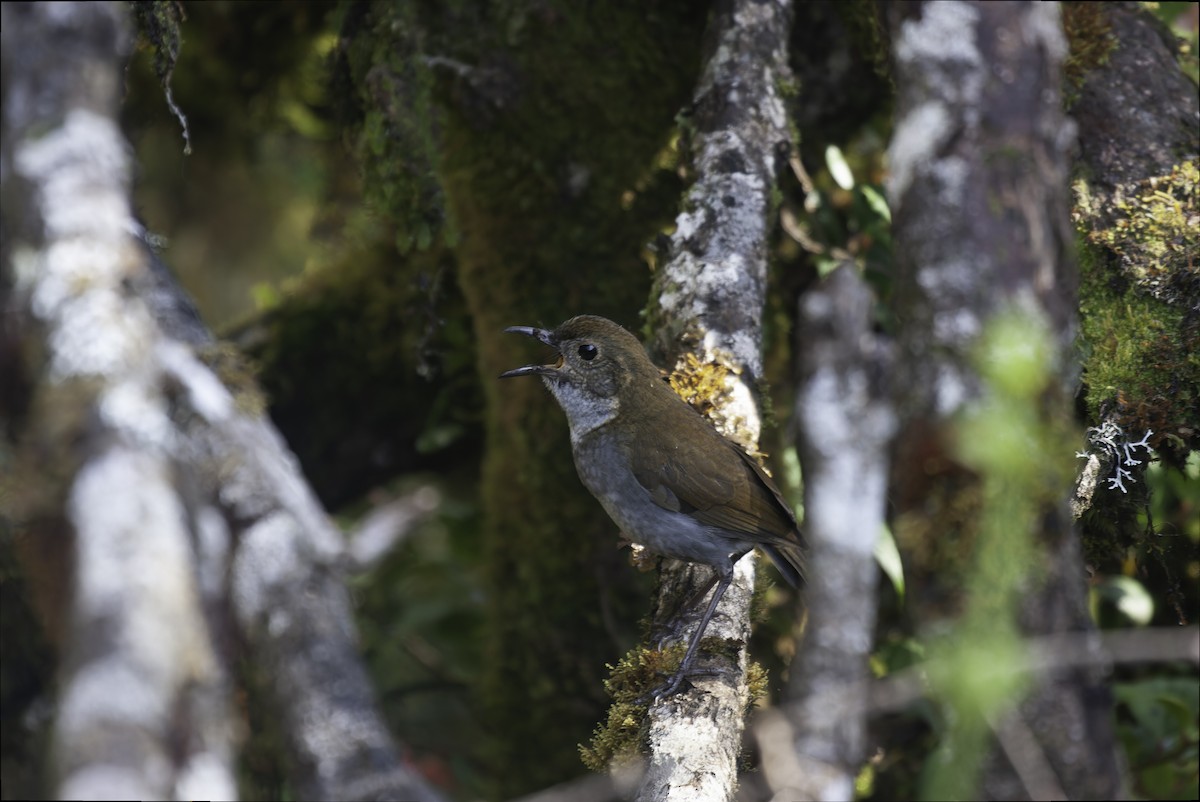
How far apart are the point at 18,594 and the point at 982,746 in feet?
8.14

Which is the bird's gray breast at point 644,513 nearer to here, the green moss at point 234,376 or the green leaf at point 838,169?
the green moss at point 234,376

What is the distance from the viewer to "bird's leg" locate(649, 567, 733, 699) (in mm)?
3078

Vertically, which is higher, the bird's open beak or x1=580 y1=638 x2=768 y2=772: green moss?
the bird's open beak

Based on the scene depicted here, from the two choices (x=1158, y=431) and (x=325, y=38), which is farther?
(x=325, y=38)

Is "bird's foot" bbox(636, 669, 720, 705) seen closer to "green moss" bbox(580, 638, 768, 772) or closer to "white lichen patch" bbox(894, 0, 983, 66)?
"green moss" bbox(580, 638, 768, 772)

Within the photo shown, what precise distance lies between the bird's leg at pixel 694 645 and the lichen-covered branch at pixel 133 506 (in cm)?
123

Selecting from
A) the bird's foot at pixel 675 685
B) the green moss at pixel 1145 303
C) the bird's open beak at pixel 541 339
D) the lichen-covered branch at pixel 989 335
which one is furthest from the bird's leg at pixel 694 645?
the green moss at pixel 1145 303

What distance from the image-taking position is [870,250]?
5.26m

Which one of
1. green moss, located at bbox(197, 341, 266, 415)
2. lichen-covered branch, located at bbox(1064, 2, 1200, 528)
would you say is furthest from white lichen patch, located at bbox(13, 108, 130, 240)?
lichen-covered branch, located at bbox(1064, 2, 1200, 528)

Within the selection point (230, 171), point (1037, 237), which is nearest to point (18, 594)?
point (1037, 237)

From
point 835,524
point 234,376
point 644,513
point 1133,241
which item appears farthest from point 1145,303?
point 234,376

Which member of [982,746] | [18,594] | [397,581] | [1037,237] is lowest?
[397,581]

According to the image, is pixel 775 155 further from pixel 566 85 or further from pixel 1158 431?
pixel 1158 431

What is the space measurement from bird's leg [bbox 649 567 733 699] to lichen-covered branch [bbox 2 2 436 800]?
123 cm
